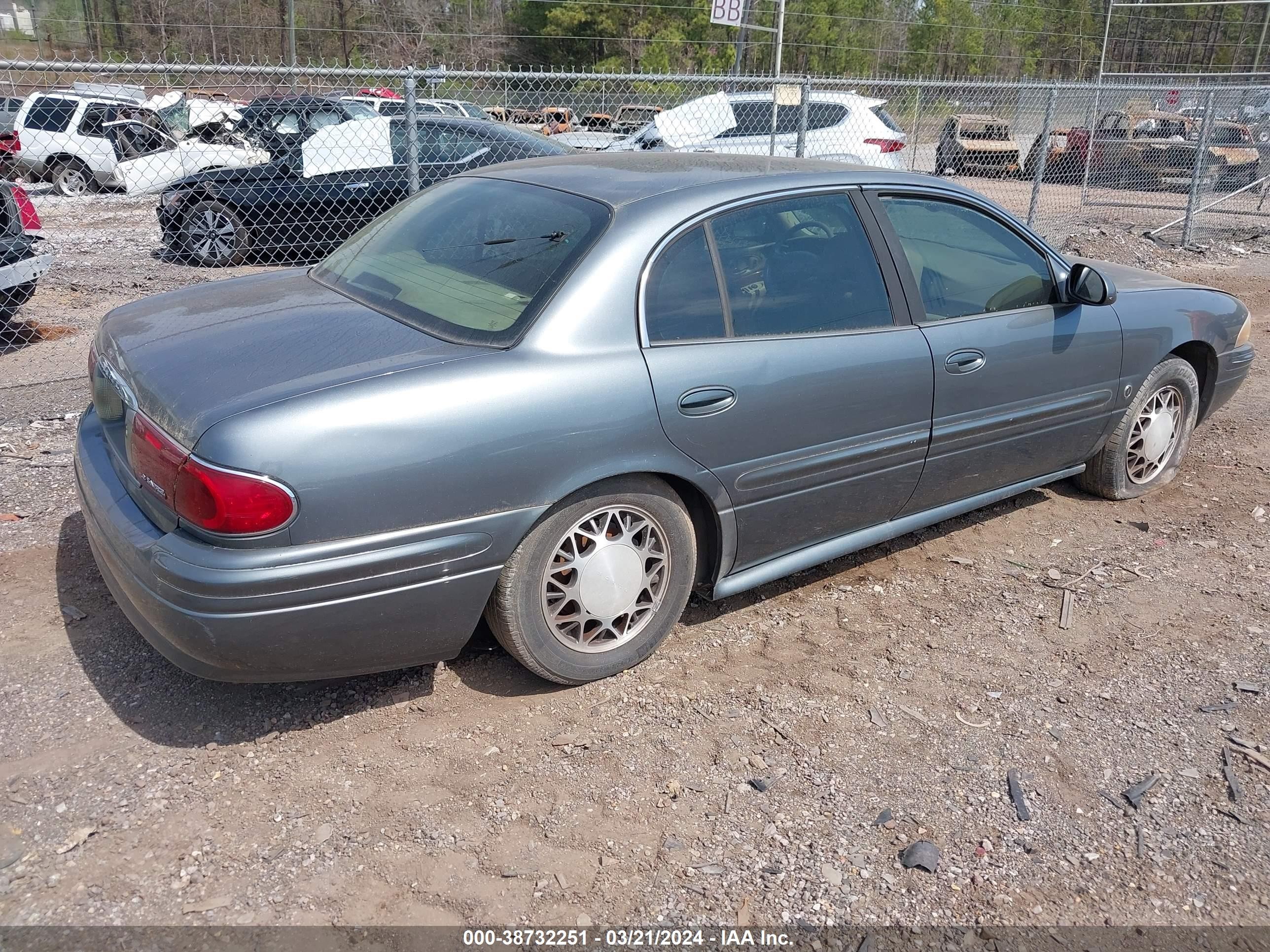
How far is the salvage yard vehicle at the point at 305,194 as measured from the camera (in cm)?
926

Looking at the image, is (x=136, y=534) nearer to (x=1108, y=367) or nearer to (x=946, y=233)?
A: (x=946, y=233)

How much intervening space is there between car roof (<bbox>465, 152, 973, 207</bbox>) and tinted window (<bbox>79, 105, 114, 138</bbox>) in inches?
536

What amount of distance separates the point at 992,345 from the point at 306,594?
272 cm

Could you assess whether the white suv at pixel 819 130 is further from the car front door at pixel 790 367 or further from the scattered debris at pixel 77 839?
the scattered debris at pixel 77 839

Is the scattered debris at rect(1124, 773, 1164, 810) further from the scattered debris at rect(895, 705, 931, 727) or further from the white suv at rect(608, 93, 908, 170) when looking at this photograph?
the white suv at rect(608, 93, 908, 170)

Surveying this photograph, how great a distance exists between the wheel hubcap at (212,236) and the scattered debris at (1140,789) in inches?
349

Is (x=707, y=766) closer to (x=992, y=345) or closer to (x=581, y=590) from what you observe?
(x=581, y=590)

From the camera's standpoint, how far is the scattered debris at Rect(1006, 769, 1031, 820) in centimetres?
281

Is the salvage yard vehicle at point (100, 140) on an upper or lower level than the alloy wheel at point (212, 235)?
upper

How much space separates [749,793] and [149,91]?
78.5 ft

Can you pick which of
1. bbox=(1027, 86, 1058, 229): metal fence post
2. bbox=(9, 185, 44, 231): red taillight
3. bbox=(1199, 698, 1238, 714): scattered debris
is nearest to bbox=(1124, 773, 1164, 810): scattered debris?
bbox=(1199, 698, 1238, 714): scattered debris

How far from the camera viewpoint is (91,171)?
1502 centimetres

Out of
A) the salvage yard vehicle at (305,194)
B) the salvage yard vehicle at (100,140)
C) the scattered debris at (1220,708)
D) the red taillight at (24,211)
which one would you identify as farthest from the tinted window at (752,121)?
the scattered debris at (1220,708)

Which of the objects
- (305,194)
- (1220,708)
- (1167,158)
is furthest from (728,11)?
(1220,708)
